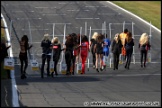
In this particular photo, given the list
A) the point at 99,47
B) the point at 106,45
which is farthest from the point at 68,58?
the point at 106,45

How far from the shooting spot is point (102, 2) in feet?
163

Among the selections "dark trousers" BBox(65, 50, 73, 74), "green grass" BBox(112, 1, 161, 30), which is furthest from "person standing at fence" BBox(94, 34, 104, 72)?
"green grass" BBox(112, 1, 161, 30)

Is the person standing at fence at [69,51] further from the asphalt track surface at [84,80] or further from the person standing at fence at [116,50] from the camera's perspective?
the person standing at fence at [116,50]

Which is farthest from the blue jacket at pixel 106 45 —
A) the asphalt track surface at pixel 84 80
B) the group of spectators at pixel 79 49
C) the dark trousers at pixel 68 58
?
the dark trousers at pixel 68 58

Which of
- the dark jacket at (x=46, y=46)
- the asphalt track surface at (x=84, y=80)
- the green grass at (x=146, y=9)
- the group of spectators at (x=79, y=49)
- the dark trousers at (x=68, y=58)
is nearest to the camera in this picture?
the asphalt track surface at (x=84, y=80)

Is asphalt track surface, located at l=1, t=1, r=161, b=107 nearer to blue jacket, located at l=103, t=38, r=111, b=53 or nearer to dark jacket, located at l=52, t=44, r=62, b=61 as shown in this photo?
dark jacket, located at l=52, t=44, r=62, b=61

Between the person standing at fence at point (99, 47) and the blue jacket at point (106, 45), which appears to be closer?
the person standing at fence at point (99, 47)

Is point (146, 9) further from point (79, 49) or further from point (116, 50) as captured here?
point (79, 49)

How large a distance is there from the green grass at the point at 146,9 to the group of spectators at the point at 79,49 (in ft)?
47.6

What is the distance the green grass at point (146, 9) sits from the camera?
4070cm

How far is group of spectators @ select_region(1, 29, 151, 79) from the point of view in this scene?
19969 mm

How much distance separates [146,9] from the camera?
46.4 m

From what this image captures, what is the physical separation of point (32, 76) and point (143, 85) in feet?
15.4

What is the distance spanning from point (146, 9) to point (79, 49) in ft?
83.1
